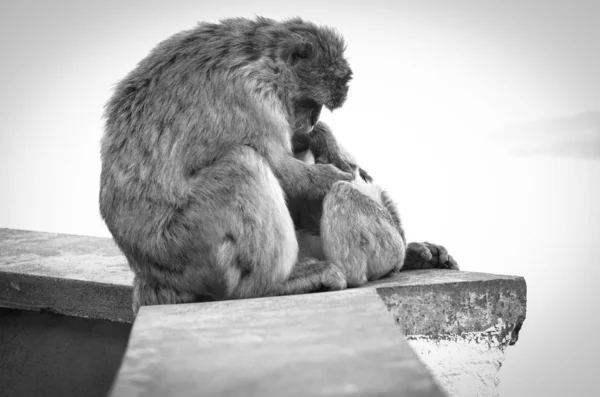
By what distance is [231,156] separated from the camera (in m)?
3.81

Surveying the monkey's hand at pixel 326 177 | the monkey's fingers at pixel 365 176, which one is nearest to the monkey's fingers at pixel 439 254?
the monkey's fingers at pixel 365 176

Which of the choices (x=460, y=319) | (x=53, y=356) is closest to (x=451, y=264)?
(x=460, y=319)

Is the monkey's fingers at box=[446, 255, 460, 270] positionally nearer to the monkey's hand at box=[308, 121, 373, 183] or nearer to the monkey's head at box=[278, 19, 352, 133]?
the monkey's hand at box=[308, 121, 373, 183]

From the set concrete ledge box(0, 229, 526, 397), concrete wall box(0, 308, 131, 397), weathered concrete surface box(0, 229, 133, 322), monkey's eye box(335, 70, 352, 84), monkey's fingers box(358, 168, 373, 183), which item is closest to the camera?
concrete ledge box(0, 229, 526, 397)

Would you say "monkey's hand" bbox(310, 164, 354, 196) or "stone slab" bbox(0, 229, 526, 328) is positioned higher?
"monkey's hand" bbox(310, 164, 354, 196)

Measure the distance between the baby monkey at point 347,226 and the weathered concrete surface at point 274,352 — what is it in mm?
715

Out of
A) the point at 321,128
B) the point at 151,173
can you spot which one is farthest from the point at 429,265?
the point at 151,173

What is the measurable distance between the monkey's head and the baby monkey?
0.30m

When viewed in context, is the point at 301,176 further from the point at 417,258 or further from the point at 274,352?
the point at 274,352

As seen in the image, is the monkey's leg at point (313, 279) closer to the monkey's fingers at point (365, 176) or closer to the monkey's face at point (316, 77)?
the monkey's face at point (316, 77)

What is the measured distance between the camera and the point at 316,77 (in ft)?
13.8

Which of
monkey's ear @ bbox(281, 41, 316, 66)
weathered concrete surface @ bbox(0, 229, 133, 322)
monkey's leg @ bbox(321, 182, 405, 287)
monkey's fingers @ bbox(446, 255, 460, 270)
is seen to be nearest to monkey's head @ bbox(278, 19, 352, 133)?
monkey's ear @ bbox(281, 41, 316, 66)

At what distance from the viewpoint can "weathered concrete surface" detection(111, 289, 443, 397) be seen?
223 cm

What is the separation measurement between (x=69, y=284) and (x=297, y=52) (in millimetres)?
2429
